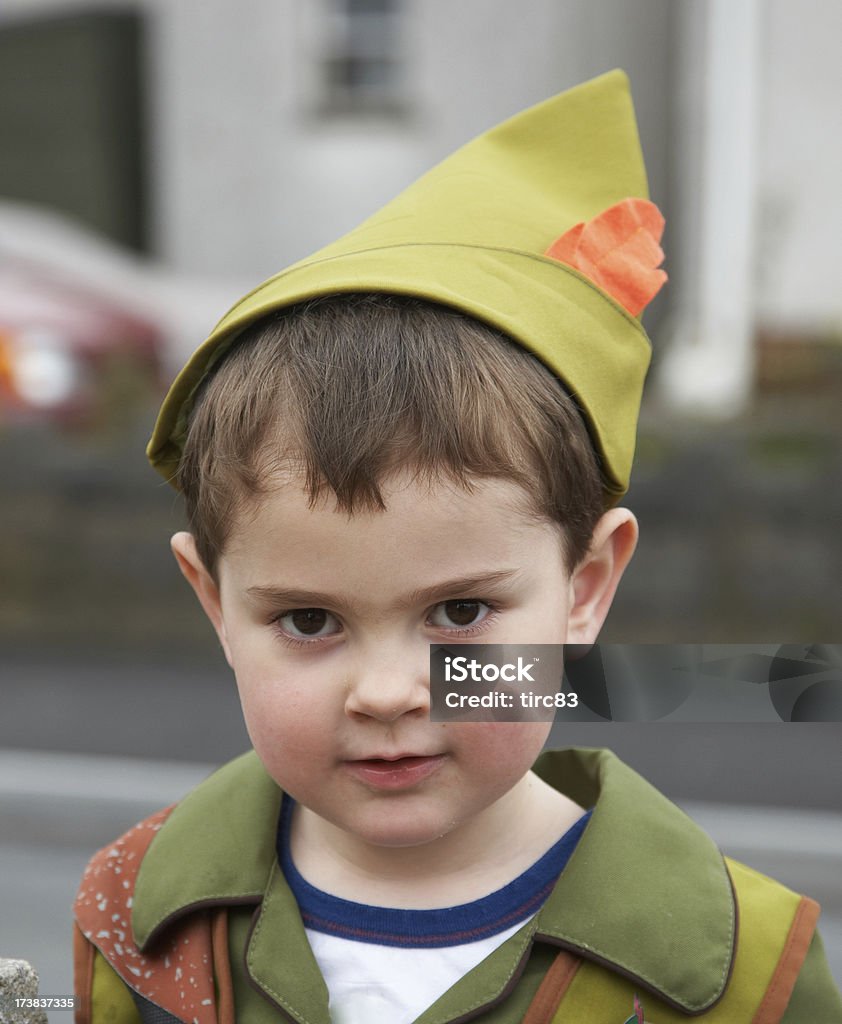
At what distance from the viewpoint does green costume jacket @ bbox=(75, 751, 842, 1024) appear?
53.0 inches

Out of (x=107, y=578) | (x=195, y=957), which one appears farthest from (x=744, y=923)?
(x=107, y=578)

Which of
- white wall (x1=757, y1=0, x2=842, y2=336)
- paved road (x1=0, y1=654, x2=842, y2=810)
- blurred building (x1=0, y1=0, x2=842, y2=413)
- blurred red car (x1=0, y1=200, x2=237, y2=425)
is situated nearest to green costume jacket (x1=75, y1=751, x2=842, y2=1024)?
paved road (x1=0, y1=654, x2=842, y2=810)

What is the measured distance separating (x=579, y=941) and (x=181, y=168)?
8.70 m

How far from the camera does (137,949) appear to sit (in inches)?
57.8

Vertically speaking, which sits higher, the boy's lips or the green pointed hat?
the green pointed hat

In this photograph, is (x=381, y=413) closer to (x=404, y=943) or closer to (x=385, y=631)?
(x=385, y=631)

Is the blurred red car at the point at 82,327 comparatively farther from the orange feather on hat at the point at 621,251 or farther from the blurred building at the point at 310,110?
the orange feather on hat at the point at 621,251

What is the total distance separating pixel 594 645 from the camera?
142 cm

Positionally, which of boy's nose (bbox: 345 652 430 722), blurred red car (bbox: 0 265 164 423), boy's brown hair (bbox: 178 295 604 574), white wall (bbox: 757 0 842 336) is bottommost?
blurred red car (bbox: 0 265 164 423)

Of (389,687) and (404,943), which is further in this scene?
(404,943)

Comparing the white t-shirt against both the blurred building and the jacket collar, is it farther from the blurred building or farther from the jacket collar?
the blurred building

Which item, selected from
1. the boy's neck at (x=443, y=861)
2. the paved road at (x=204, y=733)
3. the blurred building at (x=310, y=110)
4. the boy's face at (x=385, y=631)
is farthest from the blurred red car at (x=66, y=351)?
the boy's face at (x=385, y=631)

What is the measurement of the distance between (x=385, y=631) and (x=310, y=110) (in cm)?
844

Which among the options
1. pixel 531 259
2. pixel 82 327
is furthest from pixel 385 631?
pixel 82 327
